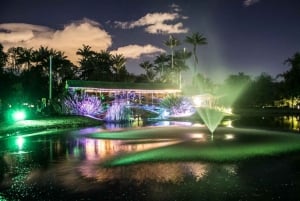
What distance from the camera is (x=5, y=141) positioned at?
20.3m

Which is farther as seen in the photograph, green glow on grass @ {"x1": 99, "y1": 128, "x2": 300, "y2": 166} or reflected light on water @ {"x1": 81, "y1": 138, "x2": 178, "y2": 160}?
reflected light on water @ {"x1": 81, "y1": 138, "x2": 178, "y2": 160}

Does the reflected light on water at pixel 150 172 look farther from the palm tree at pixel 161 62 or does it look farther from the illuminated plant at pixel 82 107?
the palm tree at pixel 161 62

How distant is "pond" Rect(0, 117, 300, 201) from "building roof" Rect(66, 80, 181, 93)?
107 ft

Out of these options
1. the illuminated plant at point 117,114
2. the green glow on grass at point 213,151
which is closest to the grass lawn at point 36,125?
the illuminated plant at point 117,114

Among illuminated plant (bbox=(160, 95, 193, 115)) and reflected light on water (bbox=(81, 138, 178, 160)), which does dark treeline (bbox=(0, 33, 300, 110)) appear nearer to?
illuminated plant (bbox=(160, 95, 193, 115))

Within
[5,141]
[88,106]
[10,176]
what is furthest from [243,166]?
[88,106]

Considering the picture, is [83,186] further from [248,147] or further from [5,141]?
[5,141]

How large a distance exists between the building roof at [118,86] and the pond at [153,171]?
32.7 m

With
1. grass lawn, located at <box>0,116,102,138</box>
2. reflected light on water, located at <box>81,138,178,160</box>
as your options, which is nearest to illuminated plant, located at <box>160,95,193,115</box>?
grass lawn, located at <box>0,116,102,138</box>

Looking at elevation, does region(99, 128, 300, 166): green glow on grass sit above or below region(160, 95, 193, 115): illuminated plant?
below

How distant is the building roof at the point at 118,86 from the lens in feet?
166

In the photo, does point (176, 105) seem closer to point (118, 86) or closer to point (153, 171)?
point (118, 86)

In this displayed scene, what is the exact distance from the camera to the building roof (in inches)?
1987

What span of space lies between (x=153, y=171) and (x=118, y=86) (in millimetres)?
43628
